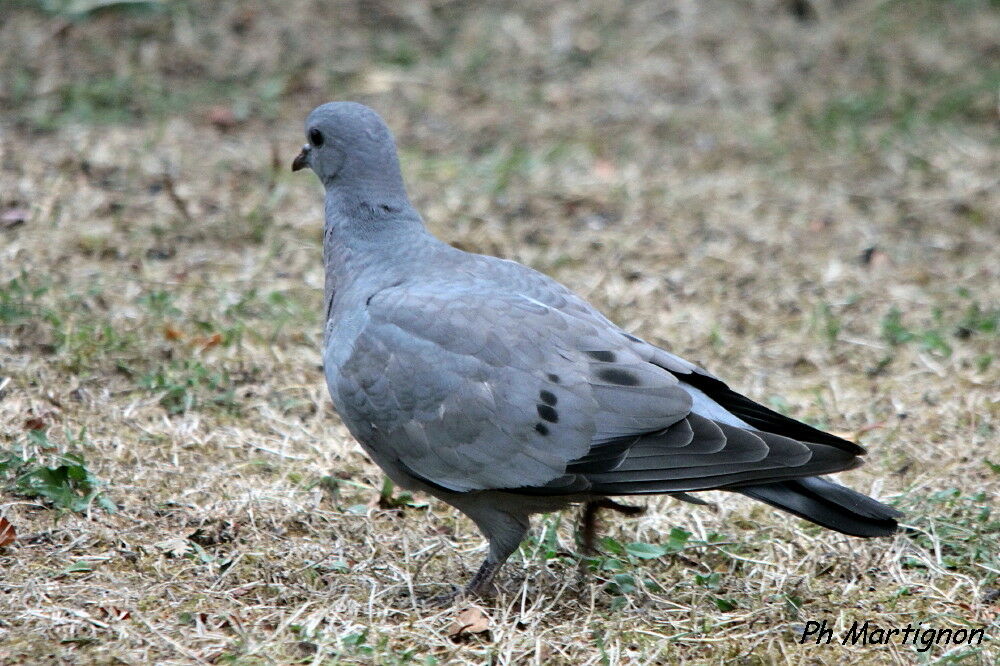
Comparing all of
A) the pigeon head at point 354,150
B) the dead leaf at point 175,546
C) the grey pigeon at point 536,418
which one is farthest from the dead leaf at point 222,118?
the dead leaf at point 175,546

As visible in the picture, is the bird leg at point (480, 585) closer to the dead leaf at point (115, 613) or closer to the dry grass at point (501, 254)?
the dry grass at point (501, 254)

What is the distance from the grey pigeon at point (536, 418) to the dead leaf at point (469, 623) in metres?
0.13

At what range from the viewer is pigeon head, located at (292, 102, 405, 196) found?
4.14 meters

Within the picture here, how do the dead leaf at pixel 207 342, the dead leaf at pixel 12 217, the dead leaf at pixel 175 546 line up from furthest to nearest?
the dead leaf at pixel 12 217
the dead leaf at pixel 207 342
the dead leaf at pixel 175 546

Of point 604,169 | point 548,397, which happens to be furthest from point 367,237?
point 604,169

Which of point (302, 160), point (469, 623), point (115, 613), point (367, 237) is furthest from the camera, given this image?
point (302, 160)

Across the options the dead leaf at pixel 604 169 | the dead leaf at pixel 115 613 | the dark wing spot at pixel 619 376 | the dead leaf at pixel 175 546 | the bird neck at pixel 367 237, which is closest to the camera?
the dead leaf at pixel 115 613

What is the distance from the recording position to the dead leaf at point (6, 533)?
144 inches

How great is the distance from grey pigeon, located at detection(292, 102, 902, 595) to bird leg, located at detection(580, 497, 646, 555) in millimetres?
18

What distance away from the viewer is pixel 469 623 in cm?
347

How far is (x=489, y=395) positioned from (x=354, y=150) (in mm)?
1109

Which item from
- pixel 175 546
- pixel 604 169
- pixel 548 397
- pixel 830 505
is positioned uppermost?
pixel 548 397

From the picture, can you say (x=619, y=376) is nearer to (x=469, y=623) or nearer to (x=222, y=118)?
(x=469, y=623)

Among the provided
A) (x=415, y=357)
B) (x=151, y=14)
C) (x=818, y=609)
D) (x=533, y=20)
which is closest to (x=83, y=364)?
(x=415, y=357)
